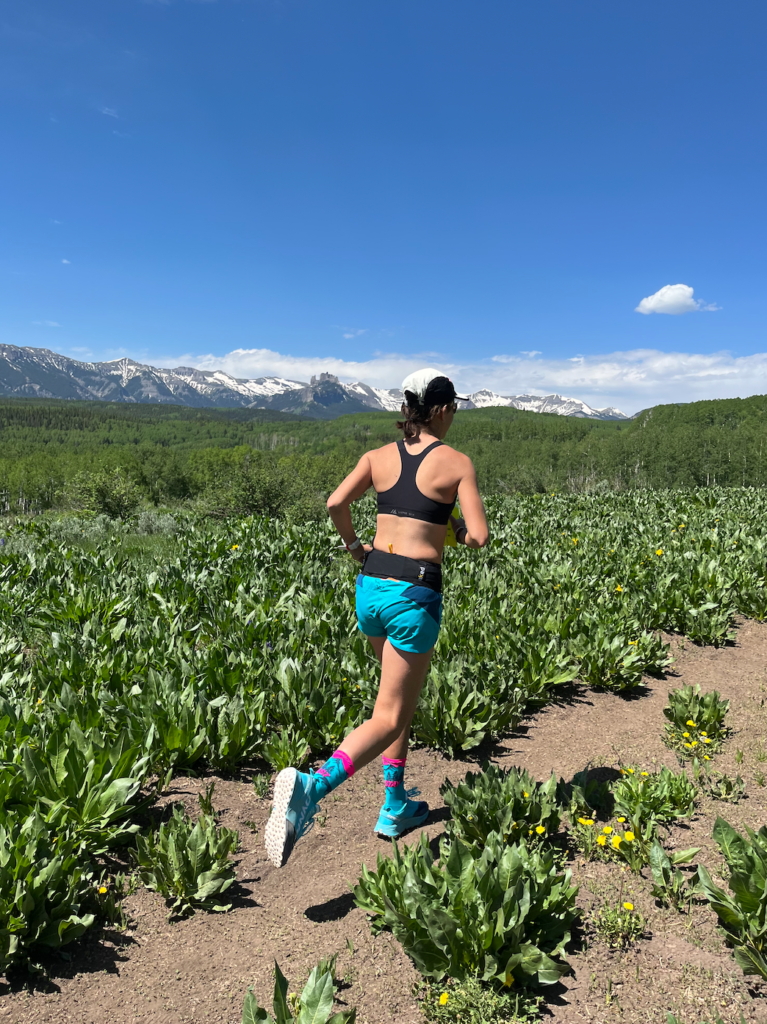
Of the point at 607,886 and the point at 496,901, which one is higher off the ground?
the point at 496,901

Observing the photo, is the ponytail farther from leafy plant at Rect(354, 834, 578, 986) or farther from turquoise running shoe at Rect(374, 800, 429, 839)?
turquoise running shoe at Rect(374, 800, 429, 839)

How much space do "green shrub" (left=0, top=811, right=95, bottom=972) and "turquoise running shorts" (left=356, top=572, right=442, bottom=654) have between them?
175 centimetres

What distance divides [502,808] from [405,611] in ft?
3.71

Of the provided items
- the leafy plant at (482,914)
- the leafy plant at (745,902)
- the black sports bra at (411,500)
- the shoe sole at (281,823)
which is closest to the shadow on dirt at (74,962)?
the shoe sole at (281,823)

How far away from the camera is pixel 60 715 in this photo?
359 cm

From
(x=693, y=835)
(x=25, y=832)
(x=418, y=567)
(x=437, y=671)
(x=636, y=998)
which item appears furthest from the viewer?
(x=437, y=671)

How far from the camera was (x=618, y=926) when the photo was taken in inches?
99.7

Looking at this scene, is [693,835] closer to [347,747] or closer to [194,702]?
[347,747]

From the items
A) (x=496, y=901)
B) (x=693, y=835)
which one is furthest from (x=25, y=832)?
(x=693, y=835)

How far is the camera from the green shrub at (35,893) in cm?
231

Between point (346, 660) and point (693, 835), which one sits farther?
point (346, 660)

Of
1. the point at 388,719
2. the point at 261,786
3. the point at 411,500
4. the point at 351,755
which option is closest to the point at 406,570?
the point at 411,500

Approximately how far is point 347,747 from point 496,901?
3.05 ft

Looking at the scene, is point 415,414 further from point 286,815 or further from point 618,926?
point 618,926
